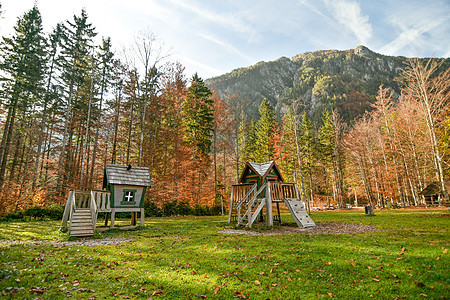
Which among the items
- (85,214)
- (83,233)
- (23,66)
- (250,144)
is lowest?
(83,233)

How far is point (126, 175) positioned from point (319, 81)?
11418cm

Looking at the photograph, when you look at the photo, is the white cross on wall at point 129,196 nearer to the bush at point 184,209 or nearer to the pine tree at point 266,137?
the bush at point 184,209

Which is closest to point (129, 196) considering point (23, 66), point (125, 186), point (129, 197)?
point (129, 197)

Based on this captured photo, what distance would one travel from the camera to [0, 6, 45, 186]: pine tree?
21.1m

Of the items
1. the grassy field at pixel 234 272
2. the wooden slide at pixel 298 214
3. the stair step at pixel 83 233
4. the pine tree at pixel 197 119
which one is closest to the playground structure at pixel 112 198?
the stair step at pixel 83 233

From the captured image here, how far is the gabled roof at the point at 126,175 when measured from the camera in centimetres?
1335

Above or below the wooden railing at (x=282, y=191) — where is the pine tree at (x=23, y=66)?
above

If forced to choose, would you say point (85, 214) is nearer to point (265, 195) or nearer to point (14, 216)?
point (14, 216)

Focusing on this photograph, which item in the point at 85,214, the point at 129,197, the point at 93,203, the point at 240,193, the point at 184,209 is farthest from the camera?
the point at 184,209

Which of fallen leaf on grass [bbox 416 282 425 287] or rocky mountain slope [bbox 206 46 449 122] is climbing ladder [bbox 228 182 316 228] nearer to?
fallen leaf on grass [bbox 416 282 425 287]

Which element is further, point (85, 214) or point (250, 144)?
point (250, 144)

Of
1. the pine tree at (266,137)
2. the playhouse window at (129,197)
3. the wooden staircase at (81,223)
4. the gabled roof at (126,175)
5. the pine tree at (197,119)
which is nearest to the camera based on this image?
the wooden staircase at (81,223)

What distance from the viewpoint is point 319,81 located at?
106875mm

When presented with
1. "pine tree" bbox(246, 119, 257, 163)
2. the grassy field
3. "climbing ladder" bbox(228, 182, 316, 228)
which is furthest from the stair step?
"pine tree" bbox(246, 119, 257, 163)
